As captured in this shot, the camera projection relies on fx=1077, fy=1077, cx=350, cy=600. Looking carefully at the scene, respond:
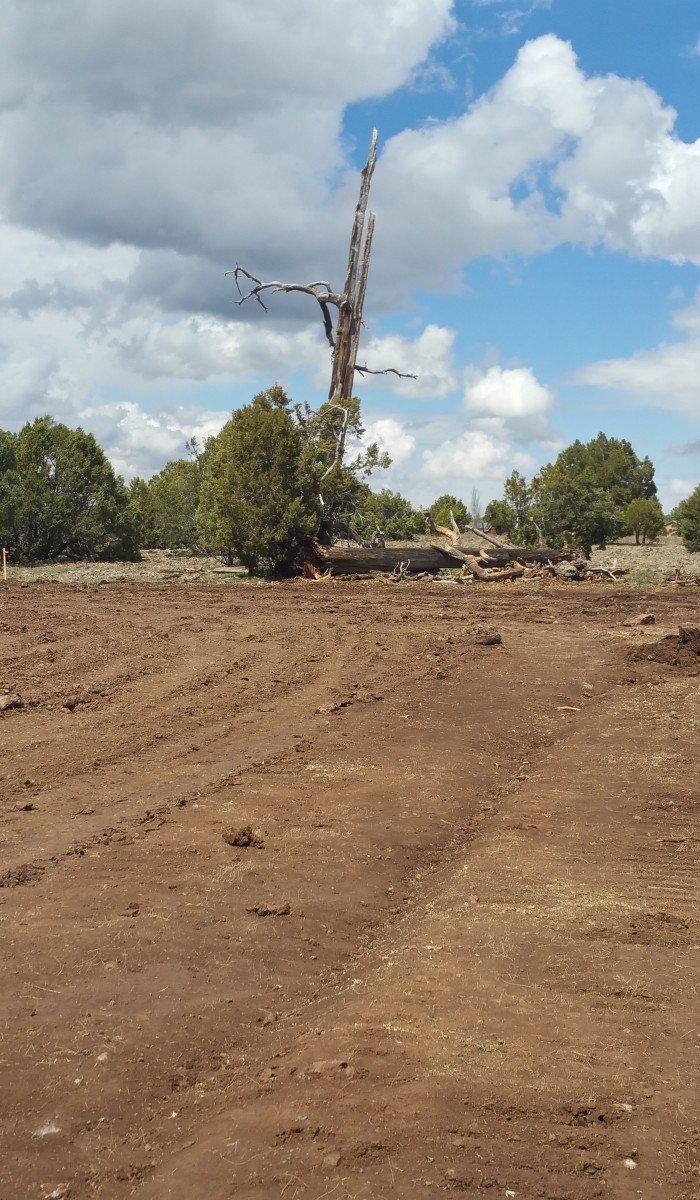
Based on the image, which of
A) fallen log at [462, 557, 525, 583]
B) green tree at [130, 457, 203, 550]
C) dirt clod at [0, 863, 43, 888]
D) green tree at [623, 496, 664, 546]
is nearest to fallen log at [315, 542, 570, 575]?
fallen log at [462, 557, 525, 583]

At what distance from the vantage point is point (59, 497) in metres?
34.7

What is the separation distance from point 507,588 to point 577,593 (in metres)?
2.15

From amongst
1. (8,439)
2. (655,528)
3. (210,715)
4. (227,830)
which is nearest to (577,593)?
(210,715)

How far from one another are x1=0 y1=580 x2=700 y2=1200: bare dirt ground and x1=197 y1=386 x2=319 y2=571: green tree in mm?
14796

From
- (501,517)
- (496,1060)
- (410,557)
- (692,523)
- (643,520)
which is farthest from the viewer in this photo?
(643,520)

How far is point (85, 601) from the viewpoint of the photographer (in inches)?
810

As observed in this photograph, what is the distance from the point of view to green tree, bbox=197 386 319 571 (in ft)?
92.0

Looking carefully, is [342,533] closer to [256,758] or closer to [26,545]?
[26,545]

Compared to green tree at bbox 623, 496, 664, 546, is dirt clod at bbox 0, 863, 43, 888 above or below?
below

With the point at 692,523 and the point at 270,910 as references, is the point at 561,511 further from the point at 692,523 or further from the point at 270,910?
the point at 270,910

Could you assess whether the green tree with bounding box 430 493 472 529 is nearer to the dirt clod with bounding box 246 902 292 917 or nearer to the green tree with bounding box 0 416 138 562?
the green tree with bounding box 0 416 138 562

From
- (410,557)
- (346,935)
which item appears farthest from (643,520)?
(346,935)

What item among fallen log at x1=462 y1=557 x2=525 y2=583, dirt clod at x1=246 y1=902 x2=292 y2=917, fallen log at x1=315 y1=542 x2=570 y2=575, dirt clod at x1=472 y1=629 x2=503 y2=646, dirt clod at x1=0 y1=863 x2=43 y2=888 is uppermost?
fallen log at x1=315 y1=542 x2=570 y2=575

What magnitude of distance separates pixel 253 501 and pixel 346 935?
22899 millimetres
